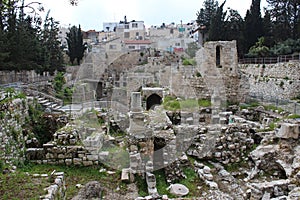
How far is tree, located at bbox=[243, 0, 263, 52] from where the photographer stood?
32406mm

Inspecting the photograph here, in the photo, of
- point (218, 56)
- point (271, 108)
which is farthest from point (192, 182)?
point (218, 56)

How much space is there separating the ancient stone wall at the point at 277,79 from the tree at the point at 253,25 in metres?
8.28

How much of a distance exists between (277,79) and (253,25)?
13307mm

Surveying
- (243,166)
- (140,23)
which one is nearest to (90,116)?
(243,166)

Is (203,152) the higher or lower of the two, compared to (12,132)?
lower

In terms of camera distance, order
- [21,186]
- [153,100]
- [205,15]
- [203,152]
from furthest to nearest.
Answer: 1. [205,15]
2. [153,100]
3. [203,152]
4. [21,186]

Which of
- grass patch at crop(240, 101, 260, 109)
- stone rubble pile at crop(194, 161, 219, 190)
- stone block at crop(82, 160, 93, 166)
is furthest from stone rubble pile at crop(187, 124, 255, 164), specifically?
grass patch at crop(240, 101, 260, 109)

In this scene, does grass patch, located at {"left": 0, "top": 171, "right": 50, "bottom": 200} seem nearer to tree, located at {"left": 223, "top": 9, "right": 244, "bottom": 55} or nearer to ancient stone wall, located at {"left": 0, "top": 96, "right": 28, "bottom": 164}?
ancient stone wall, located at {"left": 0, "top": 96, "right": 28, "bottom": 164}

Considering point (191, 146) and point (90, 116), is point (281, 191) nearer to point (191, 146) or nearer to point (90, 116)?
point (191, 146)

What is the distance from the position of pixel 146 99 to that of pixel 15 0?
14342mm

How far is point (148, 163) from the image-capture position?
8.80 metres

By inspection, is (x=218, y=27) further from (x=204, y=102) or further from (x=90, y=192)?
(x=90, y=192)

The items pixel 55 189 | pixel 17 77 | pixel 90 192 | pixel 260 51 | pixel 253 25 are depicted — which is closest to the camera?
pixel 55 189

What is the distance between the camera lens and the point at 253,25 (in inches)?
1288
